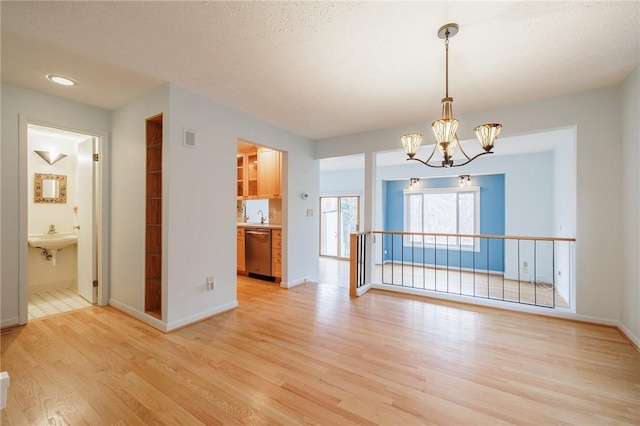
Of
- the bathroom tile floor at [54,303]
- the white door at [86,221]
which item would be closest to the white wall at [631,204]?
the white door at [86,221]

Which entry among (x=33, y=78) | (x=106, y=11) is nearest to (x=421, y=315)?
(x=106, y=11)

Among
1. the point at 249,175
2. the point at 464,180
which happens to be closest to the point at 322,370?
the point at 249,175

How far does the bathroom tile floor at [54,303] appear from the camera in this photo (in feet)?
10.7

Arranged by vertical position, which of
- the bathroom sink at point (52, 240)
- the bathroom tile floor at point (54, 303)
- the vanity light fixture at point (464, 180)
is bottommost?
the bathroom tile floor at point (54, 303)

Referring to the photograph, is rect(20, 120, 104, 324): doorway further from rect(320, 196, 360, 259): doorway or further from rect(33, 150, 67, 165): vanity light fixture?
rect(320, 196, 360, 259): doorway

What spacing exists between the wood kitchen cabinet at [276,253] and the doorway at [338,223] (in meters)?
3.57

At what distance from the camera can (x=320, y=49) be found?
7.23 feet

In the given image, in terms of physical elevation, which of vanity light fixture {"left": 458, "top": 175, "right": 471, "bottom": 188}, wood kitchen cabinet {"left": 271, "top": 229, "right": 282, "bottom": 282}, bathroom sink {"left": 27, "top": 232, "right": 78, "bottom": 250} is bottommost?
wood kitchen cabinet {"left": 271, "top": 229, "right": 282, "bottom": 282}

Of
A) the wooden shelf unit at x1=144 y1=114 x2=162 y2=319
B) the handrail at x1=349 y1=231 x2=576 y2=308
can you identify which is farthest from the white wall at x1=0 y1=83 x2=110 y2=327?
the handrail at x1=349 y1=231 x2=576 y2=308

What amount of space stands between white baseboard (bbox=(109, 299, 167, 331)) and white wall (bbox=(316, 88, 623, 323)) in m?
4.56

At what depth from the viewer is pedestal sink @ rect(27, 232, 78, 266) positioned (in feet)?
12.1

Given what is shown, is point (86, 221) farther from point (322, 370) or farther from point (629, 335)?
point (629, 335)

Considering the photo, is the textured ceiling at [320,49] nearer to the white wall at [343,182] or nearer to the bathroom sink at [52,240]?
the bathroom sink at [52,240]

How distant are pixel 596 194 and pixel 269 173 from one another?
4434mm
